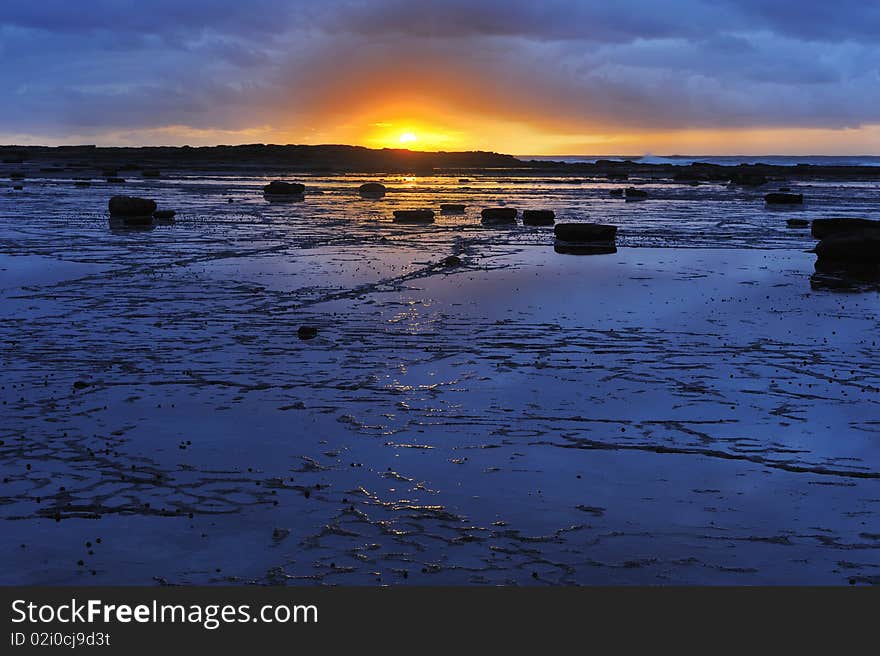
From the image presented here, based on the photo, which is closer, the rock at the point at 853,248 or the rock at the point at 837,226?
the rock at the point at 853,248

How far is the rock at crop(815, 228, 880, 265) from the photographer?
24.4 meters

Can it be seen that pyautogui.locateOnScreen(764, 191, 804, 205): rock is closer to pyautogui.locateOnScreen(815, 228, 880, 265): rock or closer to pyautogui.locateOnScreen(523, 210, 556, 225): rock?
pyautogui.locateOnScreen(523, 210, 556, 225): rock

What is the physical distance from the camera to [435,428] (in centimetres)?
1031

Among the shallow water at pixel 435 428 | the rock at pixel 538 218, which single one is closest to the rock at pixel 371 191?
the rock at pixel 538 218

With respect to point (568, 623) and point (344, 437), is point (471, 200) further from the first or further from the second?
point (568, 623)

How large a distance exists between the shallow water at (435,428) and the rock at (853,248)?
4.07 meters

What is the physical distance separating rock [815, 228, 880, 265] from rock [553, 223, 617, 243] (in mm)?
7025

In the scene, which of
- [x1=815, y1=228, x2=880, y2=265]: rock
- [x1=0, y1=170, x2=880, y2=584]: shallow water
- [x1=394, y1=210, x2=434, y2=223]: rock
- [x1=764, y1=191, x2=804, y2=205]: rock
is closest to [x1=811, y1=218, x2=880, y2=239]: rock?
[x1=815, y1=228, x2=880, y2=265]: rock

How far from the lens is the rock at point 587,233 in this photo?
3045 centimetres

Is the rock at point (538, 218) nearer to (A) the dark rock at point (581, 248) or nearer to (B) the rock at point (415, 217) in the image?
(B) the rock at point (415, 217)

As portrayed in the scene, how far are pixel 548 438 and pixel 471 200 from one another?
48271 millimetres

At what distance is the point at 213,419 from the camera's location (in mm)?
10500

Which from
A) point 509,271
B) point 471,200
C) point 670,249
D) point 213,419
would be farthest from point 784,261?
point 471,200

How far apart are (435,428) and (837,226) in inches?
975
